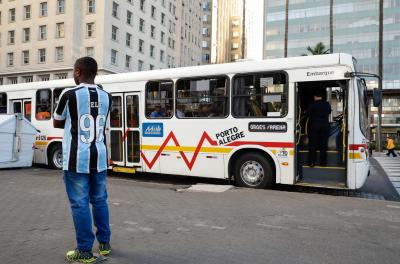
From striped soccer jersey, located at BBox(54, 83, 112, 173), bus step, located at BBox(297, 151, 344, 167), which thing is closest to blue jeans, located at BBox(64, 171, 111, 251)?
striped soccer jersey, located at BBox(54, 83, 112, 173)

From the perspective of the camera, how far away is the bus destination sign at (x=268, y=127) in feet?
28.8

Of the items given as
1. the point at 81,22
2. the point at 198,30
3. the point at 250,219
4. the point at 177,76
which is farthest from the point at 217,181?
the point at 198,30

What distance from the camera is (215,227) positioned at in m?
5.61

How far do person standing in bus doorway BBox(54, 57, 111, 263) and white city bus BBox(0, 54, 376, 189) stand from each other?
5.48 meters

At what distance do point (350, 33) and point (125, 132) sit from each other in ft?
225

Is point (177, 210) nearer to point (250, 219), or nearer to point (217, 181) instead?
point (250, 219)

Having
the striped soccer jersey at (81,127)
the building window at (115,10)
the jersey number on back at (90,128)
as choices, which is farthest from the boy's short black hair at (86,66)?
the building window at (115,10)

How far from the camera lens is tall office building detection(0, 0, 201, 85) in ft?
140

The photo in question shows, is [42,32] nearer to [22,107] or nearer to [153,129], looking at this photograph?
[22,107]

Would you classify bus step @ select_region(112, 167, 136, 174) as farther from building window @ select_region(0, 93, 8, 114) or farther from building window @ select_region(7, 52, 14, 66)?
building window @ select_region(7, 52, 14, 66)

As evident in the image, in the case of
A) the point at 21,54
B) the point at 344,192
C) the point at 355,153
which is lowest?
the point at 344,192

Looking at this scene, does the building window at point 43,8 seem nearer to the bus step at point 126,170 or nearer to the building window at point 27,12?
the building window at point 27,12

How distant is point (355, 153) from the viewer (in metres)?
8.30

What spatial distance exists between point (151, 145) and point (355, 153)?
5128 millimetres
